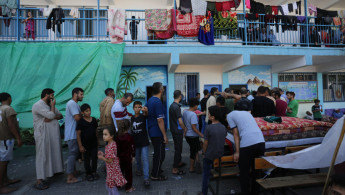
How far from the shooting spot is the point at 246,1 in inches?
280

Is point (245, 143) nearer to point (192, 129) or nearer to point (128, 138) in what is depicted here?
point (192, 129)

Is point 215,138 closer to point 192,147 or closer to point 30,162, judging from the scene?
point 192,147

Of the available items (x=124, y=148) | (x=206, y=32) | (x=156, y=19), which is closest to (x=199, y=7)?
(x=206, y=32)

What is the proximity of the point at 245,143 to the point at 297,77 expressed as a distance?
9335 millimetres

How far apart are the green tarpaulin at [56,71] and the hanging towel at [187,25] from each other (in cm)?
260

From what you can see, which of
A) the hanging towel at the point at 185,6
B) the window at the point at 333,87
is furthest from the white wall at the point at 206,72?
the window at the point at 333,87

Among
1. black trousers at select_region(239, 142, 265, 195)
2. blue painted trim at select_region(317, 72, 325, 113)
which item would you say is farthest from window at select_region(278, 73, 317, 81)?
black trousers at select_region(239, 142, 265, 195)

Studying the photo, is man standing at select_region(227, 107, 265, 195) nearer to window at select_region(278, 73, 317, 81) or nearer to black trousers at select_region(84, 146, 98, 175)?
black trousers at select_region(84, 146, 98, 175)

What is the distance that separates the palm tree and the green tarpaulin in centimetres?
Answer: 238

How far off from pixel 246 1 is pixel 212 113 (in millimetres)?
6744

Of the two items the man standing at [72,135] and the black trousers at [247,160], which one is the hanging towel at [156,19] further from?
the black trousers at [247,160]

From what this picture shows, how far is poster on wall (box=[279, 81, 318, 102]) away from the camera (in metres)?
9.26

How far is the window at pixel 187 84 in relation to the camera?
8.68 meters

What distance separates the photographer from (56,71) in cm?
566
